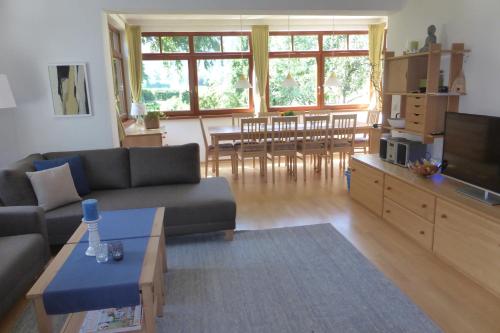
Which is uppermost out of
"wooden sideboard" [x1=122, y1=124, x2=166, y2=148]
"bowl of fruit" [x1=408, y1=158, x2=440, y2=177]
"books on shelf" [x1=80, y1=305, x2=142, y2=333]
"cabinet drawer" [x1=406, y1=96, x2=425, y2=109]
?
"cabinet drawer" [x1=406, y1=96, x2=425, y2=109]

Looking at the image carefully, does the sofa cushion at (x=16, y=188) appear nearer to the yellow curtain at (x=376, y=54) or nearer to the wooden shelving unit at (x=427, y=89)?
the wooden shelving unit at (x=427, y=89)

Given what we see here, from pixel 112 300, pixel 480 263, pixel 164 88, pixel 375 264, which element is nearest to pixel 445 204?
pixel 480 263

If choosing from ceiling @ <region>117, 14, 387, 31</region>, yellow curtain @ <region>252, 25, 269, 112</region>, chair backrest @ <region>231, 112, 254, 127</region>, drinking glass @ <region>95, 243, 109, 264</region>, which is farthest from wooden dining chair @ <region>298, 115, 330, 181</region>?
drinking glass @ <region>95, 243, 109, 264</region>

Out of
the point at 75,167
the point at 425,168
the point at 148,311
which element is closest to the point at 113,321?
the point at 148,311

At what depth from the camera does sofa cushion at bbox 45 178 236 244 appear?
3.14 m

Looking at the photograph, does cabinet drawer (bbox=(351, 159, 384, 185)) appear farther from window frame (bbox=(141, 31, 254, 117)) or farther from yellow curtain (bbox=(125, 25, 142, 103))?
yellow curtain (bbox=(125, 25, 142, 103))

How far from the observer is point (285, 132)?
5.60 m

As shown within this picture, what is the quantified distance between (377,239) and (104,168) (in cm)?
275

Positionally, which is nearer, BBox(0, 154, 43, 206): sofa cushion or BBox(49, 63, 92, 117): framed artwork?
BBox(0, 154, 43, 206): sofa cushion

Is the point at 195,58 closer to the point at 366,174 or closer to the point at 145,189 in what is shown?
the point at 145,189

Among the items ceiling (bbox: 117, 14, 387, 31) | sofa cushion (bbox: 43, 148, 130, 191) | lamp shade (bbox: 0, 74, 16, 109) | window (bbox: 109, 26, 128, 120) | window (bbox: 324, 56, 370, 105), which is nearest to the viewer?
lamp shade (bbox: 0, 74, 16, 109)

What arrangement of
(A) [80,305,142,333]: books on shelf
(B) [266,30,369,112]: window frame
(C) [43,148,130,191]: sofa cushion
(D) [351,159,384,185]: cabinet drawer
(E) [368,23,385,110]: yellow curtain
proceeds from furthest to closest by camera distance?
1. (E) [368,23,385,110]: yellow curtain
2. (B) [266,30,369,112]: window frame
3. (D) [351,159,384,185]: cabinet drawer
4. (C) [43,148,130,191]: sofa cushion
5. (A) [80,305,142,333]: books on shelf

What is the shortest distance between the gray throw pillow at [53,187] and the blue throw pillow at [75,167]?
13 cm

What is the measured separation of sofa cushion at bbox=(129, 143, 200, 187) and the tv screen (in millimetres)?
2403
